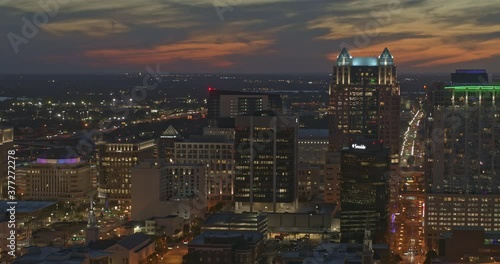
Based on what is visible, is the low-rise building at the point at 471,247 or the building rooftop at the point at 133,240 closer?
the building rooftop at the point at 133,240

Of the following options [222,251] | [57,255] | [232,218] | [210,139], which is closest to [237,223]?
[232,218]

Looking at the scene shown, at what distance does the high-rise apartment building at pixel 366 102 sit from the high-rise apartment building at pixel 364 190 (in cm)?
789

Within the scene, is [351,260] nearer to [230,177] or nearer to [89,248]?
[89,248]

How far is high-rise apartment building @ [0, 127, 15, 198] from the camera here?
96.6ft

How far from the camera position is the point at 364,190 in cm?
2486

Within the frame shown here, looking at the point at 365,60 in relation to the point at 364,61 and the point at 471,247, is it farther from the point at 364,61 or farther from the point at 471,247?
the point at 471,247

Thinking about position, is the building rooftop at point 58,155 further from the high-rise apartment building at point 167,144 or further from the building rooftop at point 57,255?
the building rooftop at point 57,255

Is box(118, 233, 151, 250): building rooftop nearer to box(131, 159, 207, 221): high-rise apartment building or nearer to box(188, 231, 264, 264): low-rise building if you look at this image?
box(188, 231, 264, 264): low-rise building

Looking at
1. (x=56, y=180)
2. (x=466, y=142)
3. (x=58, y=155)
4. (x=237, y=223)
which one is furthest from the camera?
(x=58, y=155)

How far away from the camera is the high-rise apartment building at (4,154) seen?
2943 cm

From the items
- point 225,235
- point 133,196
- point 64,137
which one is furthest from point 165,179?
point 64,137

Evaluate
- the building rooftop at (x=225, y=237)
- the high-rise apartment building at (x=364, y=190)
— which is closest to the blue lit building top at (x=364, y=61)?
the high-rise apartment building at (x=364, y=190)

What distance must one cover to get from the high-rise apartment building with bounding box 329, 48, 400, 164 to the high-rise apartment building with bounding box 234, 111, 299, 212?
637 centimetres

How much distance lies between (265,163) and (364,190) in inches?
153
